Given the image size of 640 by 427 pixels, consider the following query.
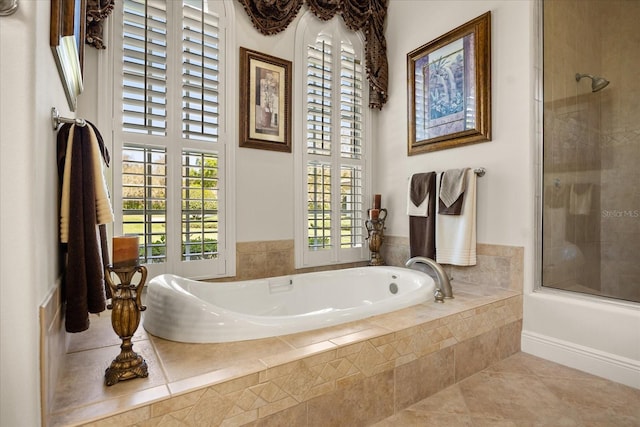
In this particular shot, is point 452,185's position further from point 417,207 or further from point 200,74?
point 200,74

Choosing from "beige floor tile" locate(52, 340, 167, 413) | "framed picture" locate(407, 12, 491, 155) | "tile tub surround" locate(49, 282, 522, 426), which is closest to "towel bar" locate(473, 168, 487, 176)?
"framed picture" locate(407, 12, 491, 155)

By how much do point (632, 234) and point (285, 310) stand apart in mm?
2417

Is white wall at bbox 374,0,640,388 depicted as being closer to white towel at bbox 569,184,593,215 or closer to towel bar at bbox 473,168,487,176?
towel bar at bbox 473,168,487,176

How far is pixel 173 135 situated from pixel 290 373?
67.3 inches

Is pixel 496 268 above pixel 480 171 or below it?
below

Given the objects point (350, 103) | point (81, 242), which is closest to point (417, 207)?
point (350, 103)

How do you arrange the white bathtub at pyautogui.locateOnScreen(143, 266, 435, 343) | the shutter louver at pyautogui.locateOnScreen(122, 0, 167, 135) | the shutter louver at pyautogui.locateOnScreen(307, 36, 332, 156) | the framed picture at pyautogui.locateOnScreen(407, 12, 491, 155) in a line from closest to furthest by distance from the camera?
the white bathtub at pyautogui.locateOnScreen(143, 266, 435, 343), the shutter louver at pyautogui.locateOnScreen(122, 0, 167, 135), the framed picture at pyautogui.locateOnScreen(407, 12, 491, 155), the shutter louver at pyautogui.locateOnScreen(307, 36, 332, 156)

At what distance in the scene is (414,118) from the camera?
2932mm

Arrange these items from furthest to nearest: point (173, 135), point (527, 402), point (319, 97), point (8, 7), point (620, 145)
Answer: point (319, 97), point (620, 145), point (173, 135), point (527, 402), point (8, 7)

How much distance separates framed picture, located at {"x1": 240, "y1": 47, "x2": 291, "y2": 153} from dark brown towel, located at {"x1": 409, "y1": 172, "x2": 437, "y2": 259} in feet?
3.75

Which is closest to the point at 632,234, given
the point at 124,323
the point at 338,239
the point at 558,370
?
the point at 558,370

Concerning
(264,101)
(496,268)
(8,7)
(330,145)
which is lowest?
→ (496,268)

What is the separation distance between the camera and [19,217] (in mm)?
816

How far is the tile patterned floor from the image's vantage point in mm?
1502
